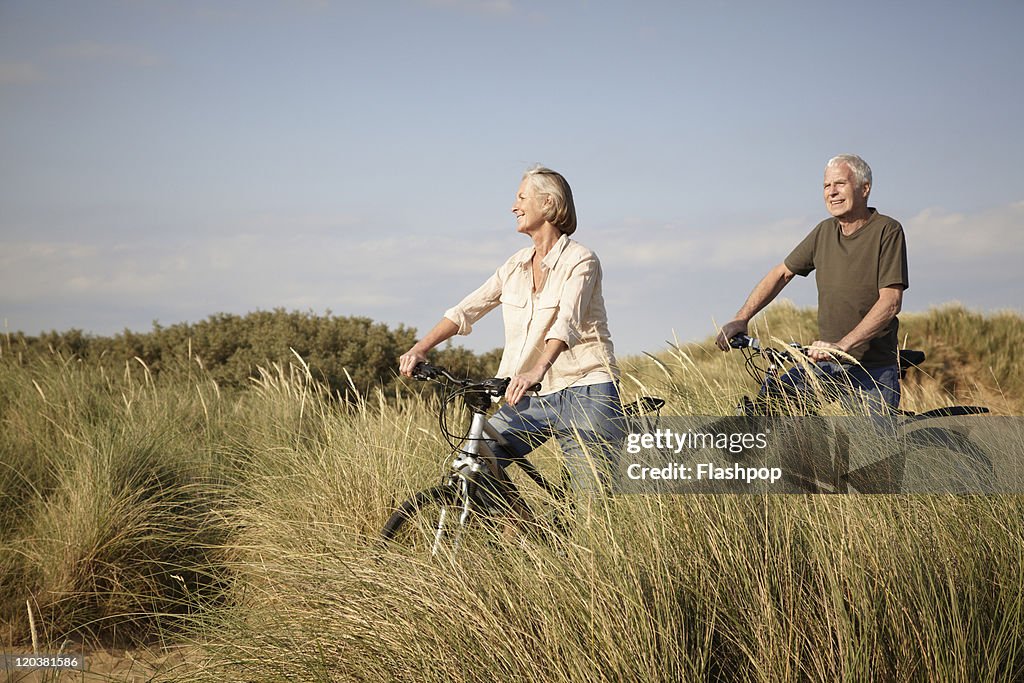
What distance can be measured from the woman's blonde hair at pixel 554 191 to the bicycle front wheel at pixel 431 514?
1661 mm

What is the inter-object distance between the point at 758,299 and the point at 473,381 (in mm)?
2499

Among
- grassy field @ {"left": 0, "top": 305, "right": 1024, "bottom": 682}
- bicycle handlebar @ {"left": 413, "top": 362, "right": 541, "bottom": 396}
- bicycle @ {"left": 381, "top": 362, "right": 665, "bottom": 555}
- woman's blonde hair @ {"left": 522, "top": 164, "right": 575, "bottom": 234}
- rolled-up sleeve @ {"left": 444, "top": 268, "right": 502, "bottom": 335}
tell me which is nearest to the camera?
grassy field @ {"left": 0, "top": 305, "right": 1024, "bottom": 682}

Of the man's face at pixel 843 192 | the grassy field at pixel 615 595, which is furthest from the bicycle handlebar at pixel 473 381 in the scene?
the man's face at pixel 843 192

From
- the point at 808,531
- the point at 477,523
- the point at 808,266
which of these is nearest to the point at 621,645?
the point at 808,531

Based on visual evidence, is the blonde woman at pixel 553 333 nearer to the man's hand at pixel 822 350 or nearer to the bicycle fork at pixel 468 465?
the bicycle fork at pixel 468 465

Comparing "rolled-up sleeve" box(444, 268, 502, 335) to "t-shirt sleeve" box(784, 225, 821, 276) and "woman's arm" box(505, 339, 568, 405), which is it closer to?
"woman's arm" box(505, 339, 568, 405)

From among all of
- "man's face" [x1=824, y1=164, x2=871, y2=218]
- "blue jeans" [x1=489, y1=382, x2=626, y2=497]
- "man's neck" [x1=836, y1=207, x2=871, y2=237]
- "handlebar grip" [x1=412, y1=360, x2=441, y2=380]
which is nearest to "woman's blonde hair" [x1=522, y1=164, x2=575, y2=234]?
"blue jeans" [x1=489, y1=382, x2=626, y2=497]

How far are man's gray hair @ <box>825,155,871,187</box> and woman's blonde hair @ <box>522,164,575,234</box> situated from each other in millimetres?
1930

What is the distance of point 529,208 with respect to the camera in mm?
5027

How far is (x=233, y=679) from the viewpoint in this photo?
12.4 feet

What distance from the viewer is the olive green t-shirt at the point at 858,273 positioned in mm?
5598

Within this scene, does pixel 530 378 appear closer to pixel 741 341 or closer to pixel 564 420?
pixel 564 420

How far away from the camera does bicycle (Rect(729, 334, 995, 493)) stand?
4539 millimetres

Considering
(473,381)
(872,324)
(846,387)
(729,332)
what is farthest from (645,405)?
(872,324)
